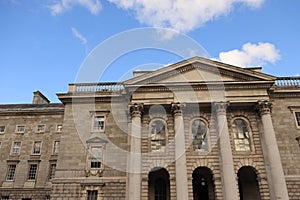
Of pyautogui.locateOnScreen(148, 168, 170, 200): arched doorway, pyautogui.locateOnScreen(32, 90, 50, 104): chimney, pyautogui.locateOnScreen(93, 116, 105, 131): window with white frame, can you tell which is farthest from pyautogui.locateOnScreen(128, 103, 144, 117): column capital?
pyautogui.locateOnScreen(32, 90, 50, 104): chimney

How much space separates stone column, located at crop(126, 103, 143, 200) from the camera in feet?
63.7

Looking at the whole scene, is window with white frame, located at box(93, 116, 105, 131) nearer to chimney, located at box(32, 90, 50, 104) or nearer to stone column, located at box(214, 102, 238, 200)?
stone column, located at box(214, 102, 238, 200)

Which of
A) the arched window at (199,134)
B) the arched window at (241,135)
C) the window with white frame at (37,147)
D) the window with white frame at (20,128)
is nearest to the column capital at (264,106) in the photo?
the arched window at (241,135)

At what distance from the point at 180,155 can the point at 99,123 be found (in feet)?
28.9

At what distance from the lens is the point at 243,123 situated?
22.8m

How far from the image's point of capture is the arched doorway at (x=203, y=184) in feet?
72.7

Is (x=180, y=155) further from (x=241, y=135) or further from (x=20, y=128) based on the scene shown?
(x=20, y=128)

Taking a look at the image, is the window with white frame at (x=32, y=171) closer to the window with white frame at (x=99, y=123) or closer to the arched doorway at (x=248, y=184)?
the window with white frame at (x=99, y=123)

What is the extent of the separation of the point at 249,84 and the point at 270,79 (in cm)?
182

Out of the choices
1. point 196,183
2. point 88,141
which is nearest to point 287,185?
point 196,183

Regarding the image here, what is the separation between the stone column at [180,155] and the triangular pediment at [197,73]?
2.75 metres

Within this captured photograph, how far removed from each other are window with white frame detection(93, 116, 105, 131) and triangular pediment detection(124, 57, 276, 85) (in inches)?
188

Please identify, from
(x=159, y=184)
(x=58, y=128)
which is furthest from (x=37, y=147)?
(x=159, y=184)

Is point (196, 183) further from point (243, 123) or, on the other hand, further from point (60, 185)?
point (60, 185)
